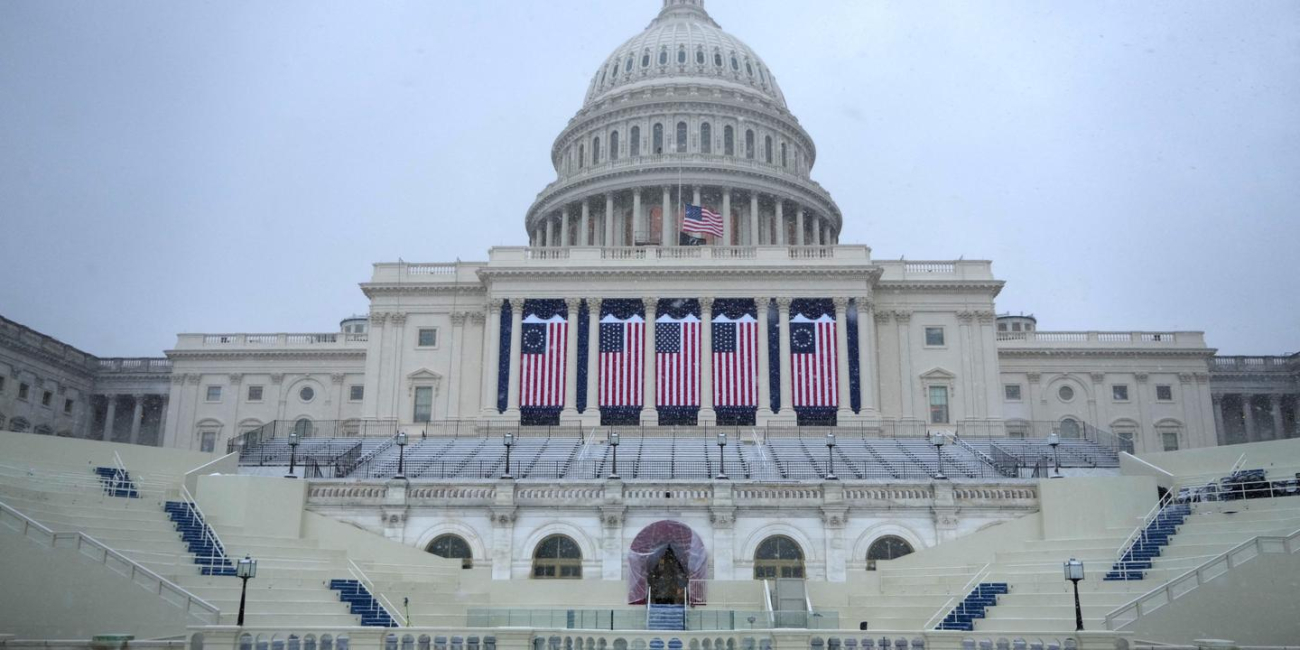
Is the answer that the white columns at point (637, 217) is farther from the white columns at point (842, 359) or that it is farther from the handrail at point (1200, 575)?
the handrail at point (1200, 575)

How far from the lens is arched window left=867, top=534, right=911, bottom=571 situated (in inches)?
1395

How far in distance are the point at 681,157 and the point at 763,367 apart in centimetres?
2956

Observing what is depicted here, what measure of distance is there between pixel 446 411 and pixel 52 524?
3683 cm

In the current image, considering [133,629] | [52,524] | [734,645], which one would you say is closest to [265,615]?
[133,629]

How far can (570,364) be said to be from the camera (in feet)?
210

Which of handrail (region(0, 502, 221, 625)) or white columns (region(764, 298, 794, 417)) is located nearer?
handrail (region(0, 502, 221, 625))

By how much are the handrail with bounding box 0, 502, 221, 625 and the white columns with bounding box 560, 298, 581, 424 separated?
35.6 metres

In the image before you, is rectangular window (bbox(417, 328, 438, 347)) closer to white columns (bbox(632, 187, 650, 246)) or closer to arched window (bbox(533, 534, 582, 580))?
white columns (bbox(632, 187, 650, 246))

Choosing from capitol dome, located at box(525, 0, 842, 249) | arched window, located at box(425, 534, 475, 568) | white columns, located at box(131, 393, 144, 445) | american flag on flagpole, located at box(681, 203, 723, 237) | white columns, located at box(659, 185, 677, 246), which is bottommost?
arched window, located at box(425, 534, 475, 568)

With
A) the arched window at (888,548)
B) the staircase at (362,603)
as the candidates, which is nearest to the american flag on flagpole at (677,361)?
the arched window at (888,548)

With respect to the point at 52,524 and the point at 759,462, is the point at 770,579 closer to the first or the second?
the point at 759,462

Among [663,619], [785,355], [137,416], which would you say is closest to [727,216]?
[785,355]

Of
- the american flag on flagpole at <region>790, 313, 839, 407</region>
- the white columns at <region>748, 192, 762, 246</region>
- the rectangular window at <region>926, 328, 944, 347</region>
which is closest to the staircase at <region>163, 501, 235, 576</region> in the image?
the american flag on flagpole at <region>790, 313, 839, 407</region>

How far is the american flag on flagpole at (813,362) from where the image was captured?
62503 millimetres
